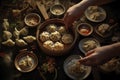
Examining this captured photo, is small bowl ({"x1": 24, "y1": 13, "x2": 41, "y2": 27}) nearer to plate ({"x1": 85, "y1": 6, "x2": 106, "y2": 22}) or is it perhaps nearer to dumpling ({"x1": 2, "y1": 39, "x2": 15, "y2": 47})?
dumpling ({"x1": 2, "y1": 39, "x2": 15, "y2": 47})

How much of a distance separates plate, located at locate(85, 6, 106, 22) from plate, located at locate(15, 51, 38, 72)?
114cm

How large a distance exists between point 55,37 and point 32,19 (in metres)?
0.58

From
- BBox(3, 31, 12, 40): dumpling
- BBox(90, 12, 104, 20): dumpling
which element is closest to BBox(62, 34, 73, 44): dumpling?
BBox(90, 12, 104, 20): dumpling

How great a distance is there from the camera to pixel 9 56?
3434 mm

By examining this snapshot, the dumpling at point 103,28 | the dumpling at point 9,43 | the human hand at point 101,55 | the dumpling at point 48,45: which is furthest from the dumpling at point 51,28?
the human hand at point 101,55

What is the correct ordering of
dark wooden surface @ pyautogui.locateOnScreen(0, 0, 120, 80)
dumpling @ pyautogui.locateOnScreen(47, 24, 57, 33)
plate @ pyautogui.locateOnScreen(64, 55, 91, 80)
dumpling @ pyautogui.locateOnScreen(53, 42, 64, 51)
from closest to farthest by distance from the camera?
dark wooden surface @ pyautogui.locateOnScreen(0, 0, 120, 80) < plate @ pyautogui.locateOnScreen(64, 55, 91, 80) < dumpling @ pyautogui.locateOnScreen(53, 42, 64, 51) < dumpling @ pyautogui.locateOnScreen(47, 24, 57, 33)

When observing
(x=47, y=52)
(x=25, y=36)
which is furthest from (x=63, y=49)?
(x=25, y=36)

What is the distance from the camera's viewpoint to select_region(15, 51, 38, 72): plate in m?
3.32

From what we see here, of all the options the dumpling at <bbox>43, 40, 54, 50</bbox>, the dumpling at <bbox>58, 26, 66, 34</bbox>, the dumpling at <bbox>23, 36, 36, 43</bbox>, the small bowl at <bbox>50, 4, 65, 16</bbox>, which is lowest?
the dumpling at <bbox>43, 40, 54, 50</bbox>

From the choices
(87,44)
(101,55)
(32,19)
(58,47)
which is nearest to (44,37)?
(58,47)

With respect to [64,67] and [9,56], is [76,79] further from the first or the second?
[9,56]

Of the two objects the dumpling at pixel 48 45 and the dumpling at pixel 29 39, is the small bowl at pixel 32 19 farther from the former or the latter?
the dumpling at pixel 48 45

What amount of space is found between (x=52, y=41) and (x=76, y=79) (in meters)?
0.69

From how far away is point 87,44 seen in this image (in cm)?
351
